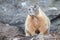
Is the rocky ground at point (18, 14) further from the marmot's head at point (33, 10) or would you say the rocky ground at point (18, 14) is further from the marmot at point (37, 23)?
the marmot's head at point (33, 10)

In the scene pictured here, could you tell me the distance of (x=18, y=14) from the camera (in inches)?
284

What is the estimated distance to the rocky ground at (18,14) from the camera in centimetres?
651

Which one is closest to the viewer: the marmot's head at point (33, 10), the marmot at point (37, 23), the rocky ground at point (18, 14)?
the marmot's head at point (33, 10)

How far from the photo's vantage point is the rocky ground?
256 inches

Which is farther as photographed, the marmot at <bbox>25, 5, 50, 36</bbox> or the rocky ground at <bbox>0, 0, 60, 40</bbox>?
the rocky ground at <bbox>0, 0, 60, 40</bbox>

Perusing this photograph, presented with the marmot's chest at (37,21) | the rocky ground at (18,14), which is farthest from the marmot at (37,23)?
the rocky ground at (18,14)

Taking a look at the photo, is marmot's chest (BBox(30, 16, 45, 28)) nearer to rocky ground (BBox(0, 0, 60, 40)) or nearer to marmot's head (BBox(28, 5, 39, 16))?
marmot's head (BBox(28, 5, 39, 16))

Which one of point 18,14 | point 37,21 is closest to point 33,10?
point 37,21

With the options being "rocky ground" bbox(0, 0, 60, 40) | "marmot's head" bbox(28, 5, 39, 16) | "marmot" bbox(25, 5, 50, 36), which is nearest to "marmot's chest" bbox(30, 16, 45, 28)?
"marmot" bbox(25, 5, 50, 36)

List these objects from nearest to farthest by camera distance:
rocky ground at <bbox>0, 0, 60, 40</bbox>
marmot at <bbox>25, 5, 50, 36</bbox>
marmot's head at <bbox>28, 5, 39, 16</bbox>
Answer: marmot's head at <bbox>28, 5, 39, 16</bbox>
marmot at <bbox>25, 5, 50, 36</bbox>
rocky ground at <bbox>0, 0, 60, 40</bbox>

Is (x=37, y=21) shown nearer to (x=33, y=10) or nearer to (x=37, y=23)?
(x=37, y=23)

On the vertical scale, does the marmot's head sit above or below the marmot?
above

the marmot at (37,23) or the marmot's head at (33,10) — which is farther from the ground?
the marmot's head at (33,10)

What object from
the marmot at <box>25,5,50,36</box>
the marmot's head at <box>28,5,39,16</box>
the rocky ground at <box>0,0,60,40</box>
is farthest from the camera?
the rocky ground at <box>0,0,60,40</box>
